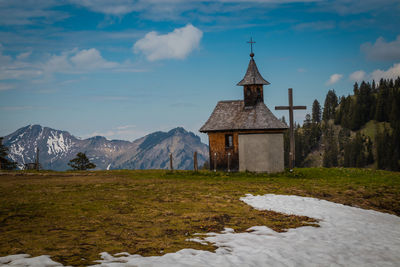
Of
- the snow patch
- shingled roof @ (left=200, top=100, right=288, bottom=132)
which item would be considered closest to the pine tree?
shingled roof @ (left=200, top=100, right=288, bottom=132)

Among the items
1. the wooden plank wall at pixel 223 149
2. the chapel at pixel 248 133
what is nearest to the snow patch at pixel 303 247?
the chapel at pixel 248 133

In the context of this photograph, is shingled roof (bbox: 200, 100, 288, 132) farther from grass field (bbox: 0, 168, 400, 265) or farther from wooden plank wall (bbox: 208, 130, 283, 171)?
grass field (bbox: 0, 168, 400, 265)

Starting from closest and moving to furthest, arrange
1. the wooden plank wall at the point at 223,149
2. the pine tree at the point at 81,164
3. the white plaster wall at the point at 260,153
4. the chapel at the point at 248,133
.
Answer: the white plaster wall at the point at 260,153 → the chapel at the point at 248,133 → the wooden plank wall at the point at 223,149 → the pine tree at the point at 81,164

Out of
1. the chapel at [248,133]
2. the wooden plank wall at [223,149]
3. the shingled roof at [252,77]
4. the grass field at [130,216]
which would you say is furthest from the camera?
the shingled roof at [252,77]

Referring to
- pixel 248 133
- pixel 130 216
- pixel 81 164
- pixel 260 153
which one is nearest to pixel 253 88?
pixel 248 133

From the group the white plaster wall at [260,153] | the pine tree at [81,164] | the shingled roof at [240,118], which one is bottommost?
the pine tree at [81,164]

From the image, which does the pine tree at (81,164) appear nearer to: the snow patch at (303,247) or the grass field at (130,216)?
the grass field at (130,216)

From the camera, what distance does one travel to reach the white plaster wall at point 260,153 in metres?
31.4

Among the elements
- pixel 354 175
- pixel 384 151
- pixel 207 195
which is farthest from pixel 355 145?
pixel 207 195

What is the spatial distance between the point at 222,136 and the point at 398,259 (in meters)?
24.7

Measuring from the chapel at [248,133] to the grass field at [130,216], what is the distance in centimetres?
1049

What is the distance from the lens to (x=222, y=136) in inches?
1296

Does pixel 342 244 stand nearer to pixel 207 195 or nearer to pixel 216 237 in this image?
pixel 216 237

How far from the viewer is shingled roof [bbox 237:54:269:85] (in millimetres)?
33906
